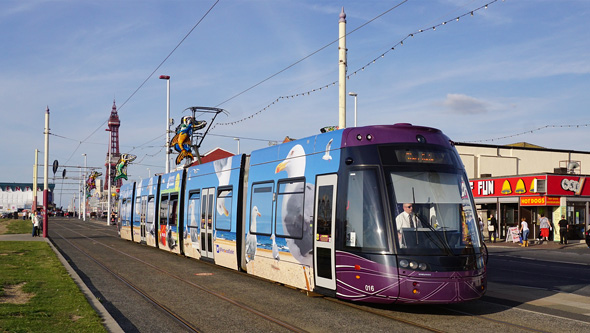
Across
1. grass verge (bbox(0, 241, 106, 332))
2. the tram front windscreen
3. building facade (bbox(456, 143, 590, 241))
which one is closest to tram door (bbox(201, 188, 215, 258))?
grass verge (bbox(0, 241, 106, 332))

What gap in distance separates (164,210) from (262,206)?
37.4 feet

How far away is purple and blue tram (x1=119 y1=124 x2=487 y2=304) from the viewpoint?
9.76 m

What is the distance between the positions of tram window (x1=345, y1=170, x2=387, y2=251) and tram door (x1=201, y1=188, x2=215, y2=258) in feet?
27.6

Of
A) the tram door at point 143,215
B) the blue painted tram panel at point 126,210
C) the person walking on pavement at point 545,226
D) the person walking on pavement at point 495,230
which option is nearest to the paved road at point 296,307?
the tram door at point 143,215

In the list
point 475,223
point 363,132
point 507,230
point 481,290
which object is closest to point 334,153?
point 363,132

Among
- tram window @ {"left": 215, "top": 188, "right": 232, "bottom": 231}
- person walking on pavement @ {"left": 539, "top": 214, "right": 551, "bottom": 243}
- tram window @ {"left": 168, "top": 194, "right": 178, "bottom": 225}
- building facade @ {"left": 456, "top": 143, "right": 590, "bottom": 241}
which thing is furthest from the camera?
building facade @ {"left": 456, "top": 143, "right": 590, "bottom": 241}

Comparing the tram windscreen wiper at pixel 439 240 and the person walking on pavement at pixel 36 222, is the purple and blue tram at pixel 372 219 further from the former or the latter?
the person walking on pavement at pixel 36 222

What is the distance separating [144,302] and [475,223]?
6.50 meters

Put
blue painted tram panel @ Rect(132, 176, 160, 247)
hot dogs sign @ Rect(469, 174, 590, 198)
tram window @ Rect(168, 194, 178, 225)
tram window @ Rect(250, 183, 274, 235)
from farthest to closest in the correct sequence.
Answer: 1. hot dogs sign @ Rect(469, 174, 590, 198)
2. blue painted tram panel @ Rect(132, 176, 160, 247)
3. tram window @ Rect(168, 194, 178, 225)
4. tram window @ Rect(250, 183, 274, 235)

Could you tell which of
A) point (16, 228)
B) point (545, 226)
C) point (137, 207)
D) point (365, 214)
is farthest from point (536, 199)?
point (16, 228)

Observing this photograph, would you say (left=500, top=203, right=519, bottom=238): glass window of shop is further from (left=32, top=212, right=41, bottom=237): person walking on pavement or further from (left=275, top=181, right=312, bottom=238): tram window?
(left=275, top=181, right=312, bottom=238): tram window

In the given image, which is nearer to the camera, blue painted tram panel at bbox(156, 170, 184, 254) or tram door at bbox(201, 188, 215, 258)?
tram door at bbox(201, 188, 215, 258)

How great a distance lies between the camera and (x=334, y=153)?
11.2 metres

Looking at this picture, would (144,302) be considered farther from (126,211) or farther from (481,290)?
(126,211)
